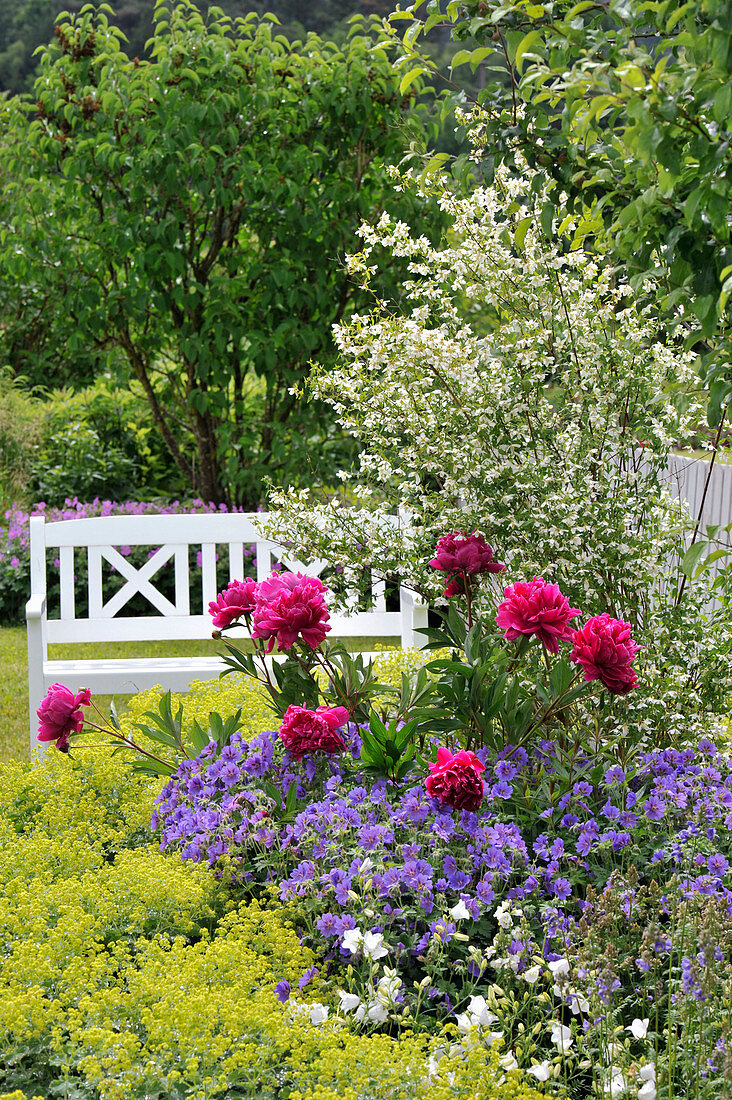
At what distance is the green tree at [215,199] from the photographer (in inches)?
209

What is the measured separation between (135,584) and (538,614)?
2.55 metres

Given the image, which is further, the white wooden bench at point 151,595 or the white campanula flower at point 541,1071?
the white wooden bench at point 151,595

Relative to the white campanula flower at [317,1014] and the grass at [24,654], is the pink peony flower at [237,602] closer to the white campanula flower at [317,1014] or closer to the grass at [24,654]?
the white campanula flower at [317,1014]

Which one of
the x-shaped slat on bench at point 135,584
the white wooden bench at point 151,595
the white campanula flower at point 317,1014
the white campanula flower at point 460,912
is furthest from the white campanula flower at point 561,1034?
the x-shaped slat on bench at point 135,584

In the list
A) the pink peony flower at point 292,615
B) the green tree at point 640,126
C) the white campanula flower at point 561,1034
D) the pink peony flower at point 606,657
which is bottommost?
the white campanula flower at point 561,1034

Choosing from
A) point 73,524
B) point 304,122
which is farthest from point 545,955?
point 304,122

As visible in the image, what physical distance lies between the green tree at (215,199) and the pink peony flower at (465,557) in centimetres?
314

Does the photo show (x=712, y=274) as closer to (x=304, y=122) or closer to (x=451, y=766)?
(x=451, y=766)

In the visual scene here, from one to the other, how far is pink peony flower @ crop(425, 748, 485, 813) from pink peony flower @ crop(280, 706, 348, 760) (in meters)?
0.32

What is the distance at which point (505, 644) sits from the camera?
2549 millimetres

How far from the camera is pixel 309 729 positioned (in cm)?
218

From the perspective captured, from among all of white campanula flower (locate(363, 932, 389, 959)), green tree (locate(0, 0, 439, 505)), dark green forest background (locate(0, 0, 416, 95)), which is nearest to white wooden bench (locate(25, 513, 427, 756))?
green tree (locate(0, 0, 439, 505))

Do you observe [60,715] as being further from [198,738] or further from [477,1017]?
[477,1017]

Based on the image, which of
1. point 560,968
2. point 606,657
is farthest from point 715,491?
point 560,968
